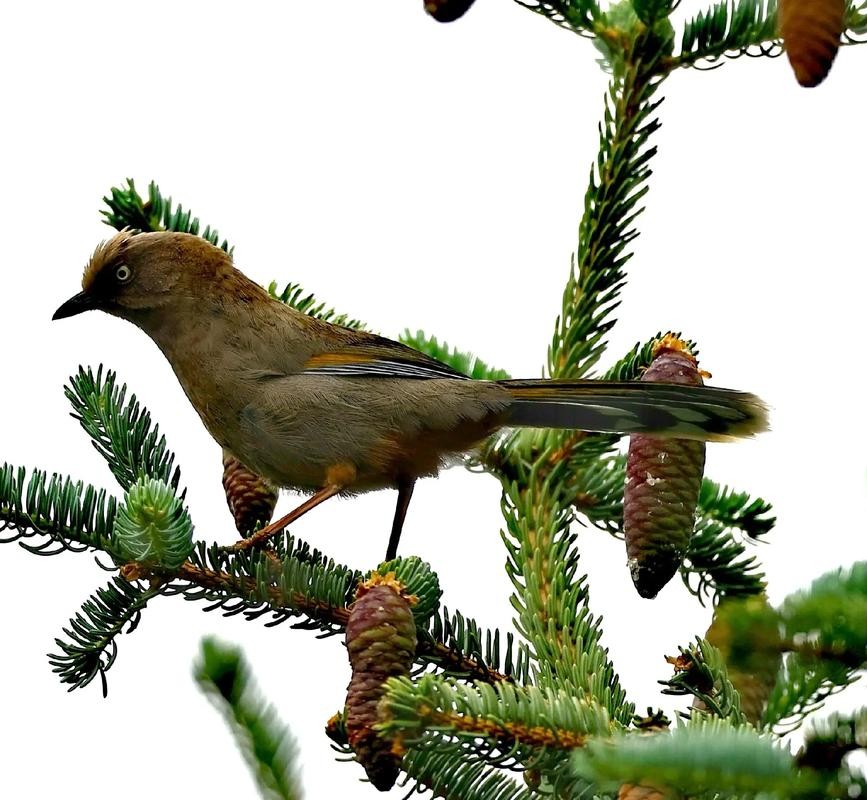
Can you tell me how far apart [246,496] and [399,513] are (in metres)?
0.64

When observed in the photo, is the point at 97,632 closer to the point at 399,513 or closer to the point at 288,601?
the point at 288,601

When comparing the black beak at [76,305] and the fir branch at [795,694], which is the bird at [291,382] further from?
the fir branch at [795,694]

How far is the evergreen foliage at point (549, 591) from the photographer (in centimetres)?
159

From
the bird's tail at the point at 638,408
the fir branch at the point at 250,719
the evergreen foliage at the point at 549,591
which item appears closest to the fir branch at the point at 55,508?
the evergreen foliage at the point at 549,591

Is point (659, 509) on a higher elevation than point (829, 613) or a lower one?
higher

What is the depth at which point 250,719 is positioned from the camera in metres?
2.56

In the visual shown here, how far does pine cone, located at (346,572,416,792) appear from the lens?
2402mm

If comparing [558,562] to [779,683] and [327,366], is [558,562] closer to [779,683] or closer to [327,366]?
[779,683]

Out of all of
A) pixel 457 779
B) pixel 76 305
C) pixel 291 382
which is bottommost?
pixel 457 779

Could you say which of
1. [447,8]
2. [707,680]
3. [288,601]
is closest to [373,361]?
[288,601]

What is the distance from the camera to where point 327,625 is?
11.1 ft

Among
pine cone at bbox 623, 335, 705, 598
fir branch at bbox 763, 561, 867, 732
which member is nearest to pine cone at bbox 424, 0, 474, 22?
pine cone at bbox 623, 335, 705, 598

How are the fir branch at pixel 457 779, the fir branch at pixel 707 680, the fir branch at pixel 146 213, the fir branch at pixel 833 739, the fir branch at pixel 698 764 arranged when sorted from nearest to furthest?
the fir branch at pixel 698 764, the fir branch at pixel 833 739, the fir branch at pixel 707 680, the fir branch at pixel 457 779, the fir branch at pixel 146 213

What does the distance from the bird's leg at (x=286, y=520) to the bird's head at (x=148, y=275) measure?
0.92 meters
